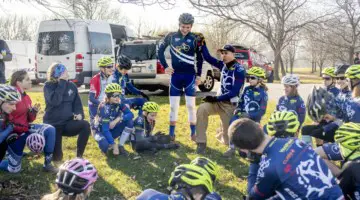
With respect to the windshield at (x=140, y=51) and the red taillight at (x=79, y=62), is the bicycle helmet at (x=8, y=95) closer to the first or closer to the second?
the windshield at (x=140, y=51)

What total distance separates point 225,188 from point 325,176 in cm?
241

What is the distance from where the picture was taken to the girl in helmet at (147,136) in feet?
23.5

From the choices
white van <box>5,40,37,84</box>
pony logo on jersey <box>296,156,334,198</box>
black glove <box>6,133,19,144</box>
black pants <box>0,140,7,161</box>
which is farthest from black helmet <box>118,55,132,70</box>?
white van <box>5,40,37,84</box>

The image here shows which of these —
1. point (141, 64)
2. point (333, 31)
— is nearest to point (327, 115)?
point (141, 64)

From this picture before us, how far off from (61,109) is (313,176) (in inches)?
178

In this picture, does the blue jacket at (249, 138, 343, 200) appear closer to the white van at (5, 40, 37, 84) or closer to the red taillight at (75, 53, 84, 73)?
the red taillight at (75, 53, 84, 73)

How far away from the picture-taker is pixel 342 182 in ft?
11.6

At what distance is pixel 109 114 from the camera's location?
22.7 feet

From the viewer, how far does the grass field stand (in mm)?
5332

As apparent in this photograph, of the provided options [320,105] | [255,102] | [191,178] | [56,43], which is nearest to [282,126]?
[320,105]

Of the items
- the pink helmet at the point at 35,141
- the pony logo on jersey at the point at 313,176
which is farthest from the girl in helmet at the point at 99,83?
the pony logo on jersey at the point at 313,176

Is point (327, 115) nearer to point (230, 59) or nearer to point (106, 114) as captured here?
point (230, 59)

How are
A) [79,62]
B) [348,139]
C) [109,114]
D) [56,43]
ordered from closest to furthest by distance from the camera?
[348,139] → [109,114] → [79,62] → [56,43]

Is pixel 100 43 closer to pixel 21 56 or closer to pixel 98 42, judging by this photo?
pixel 98 42
